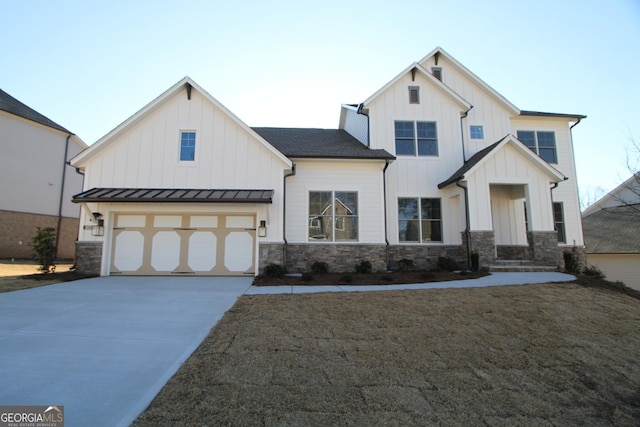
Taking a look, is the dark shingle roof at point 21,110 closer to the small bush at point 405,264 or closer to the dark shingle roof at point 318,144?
the dark shingle roof at point 318,144

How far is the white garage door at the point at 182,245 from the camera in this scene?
35.9 feet

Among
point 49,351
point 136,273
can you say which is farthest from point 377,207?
point 49,351

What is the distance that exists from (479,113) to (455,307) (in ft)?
38.4

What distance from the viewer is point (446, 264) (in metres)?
11.8

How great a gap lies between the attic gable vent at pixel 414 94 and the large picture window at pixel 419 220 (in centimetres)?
452

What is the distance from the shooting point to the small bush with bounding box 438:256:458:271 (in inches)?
456

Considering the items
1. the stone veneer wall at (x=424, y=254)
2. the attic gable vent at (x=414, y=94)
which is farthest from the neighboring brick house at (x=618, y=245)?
the attic gable vent at (x=414, y=94)

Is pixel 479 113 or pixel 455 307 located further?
pixel 479 113

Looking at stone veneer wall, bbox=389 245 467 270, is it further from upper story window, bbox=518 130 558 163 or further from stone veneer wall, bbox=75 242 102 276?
stone veneer wall, bbox=75 242 102 276

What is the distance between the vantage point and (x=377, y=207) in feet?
39.2

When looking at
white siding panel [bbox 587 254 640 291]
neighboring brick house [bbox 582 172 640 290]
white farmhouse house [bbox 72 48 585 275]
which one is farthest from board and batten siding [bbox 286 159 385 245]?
white siding panel [bbox 587 254 640 291]

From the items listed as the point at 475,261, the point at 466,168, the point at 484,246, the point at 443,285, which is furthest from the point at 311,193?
the point at 484,246

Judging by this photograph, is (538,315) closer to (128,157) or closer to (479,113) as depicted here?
(479,113)

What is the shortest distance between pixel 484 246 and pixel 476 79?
27.4ft
